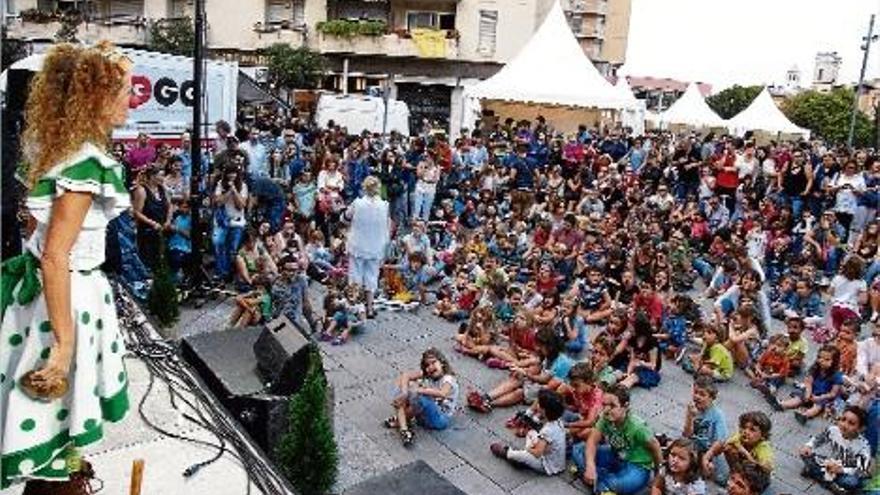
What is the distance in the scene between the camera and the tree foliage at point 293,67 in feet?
94.1

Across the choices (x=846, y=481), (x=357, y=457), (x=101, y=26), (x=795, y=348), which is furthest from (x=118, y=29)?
(x=846, y=481)

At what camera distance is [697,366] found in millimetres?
8055

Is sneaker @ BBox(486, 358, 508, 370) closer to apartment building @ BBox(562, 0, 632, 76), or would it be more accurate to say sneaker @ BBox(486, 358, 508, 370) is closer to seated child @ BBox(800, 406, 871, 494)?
seated child @ BBox(800, 406, 871, 494)

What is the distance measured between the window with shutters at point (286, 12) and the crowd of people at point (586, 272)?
54.0 feet

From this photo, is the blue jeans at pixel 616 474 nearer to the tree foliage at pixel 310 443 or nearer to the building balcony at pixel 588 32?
the tree foliage at pixel 310 443

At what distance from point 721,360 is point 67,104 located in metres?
6.99

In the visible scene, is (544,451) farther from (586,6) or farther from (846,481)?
(586,6)

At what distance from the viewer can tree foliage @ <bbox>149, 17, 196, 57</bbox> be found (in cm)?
2945

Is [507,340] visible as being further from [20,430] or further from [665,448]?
[20,430]

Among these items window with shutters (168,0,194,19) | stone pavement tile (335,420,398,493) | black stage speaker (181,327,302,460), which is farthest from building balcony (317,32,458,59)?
black stage speaker (181,327,302,460)

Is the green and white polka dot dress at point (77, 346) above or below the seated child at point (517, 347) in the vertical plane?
above

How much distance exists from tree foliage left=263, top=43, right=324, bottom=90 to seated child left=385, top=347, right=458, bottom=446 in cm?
2340

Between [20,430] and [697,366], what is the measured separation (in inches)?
276

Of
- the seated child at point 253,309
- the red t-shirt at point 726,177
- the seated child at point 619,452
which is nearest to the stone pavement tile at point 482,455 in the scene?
Result: the seated child at point 619,452
